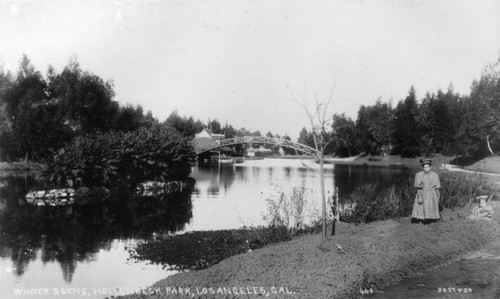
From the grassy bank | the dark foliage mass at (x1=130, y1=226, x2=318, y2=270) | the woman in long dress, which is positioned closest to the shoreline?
the grassy bank

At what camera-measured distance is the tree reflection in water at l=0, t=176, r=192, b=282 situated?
1184cm

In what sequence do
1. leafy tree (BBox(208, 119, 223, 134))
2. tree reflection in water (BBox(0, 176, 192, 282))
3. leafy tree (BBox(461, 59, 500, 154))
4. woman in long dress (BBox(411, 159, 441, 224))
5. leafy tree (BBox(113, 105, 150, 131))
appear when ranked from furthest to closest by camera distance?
1. leafy tree (BBox(208, 119, 223, 134))
2. leafy tree (BBox(113, 105, 150, 131))
3. leafy tree (BBox(461, 59, 500, 154))
4. tree reflection in water (BBox(0, 176, 192, 282))
5. woman in long dress (BBox(411, 159, 441, 224))

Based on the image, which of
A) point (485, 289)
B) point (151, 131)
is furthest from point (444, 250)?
point (151, 131)

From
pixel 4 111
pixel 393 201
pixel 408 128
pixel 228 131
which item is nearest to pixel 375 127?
pixel 408 128

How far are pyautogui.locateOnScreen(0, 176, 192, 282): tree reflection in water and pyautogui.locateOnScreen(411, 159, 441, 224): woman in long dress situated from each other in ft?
27.4

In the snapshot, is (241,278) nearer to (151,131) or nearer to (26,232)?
(26,232)

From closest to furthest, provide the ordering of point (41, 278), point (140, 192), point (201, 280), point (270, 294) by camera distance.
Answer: point (270, 294) → point (201, 280) → point (41, 278) → point (140, 192)

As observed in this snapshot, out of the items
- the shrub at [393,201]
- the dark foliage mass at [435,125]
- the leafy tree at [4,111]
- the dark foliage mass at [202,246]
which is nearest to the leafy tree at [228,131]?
the dark foliage mass at [435,125]

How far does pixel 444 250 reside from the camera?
8.96 metres

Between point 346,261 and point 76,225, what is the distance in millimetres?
11853

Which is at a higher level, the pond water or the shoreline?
the shoreline

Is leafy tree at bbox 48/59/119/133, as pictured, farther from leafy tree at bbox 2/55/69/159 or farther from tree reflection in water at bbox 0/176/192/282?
tree reflection in water at bbox 0/176/192/282

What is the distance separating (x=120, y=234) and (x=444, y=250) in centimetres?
1033

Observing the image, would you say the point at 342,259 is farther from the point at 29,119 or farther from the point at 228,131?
the point at 228,131
